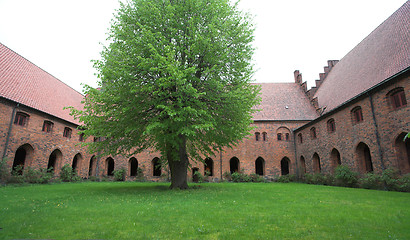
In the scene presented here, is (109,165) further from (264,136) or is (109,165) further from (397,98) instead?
(397,98)

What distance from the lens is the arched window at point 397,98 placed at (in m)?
12.5

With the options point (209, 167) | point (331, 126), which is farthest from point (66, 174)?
point (331, 126)

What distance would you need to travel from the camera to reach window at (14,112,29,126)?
1657 centimetres

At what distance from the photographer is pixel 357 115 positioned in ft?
53.0

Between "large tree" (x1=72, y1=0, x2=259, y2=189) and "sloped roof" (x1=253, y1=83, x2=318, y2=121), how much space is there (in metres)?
14.4

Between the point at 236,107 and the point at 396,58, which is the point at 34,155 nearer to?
the point at 236,107

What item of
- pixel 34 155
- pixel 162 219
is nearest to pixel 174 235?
pixel 162 219

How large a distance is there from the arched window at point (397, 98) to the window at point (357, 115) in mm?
2517

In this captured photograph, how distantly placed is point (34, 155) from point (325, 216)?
20273mm

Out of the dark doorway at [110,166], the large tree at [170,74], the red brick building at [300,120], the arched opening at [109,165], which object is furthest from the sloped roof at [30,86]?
the large tree at [170,74]

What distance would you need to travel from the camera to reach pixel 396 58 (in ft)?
47.3

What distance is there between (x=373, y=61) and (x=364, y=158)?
7.34m

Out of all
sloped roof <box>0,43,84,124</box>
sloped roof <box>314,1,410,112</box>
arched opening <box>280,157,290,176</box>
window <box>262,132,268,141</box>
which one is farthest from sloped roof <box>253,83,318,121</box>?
sloped roof <box>0,43,84,124</box>

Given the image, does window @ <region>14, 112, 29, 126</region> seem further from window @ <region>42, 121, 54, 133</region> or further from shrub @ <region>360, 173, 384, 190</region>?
shrub @ <region>360, 173, 384, 190</region>
